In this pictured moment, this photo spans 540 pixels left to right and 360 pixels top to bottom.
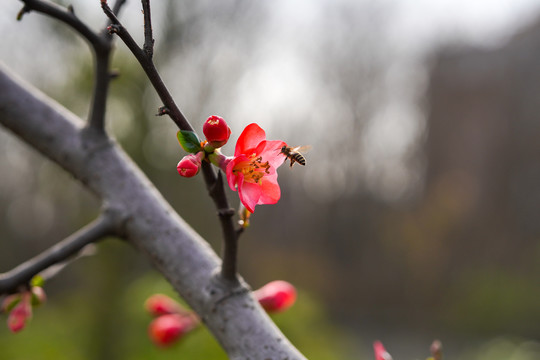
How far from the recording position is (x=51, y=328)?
228 inches

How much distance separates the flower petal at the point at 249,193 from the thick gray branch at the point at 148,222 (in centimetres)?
20

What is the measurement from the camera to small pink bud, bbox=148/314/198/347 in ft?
3.36

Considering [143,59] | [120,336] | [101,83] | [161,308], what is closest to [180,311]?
[161,308]

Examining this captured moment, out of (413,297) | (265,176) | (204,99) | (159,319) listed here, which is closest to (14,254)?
(204,99)

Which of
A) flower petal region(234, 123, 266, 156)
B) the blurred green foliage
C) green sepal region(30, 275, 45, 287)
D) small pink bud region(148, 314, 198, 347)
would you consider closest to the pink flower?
flower petal region(234, 123, 266, 156)

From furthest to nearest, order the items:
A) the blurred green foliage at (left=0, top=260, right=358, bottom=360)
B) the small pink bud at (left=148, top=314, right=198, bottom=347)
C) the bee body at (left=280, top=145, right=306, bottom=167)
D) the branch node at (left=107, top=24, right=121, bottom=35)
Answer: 1. the blurred green foliage at (left=0, top=260, right=358, bottom=360)
2. the small pink bud at (left=148, top=314, right=198, bottom=347)
3. the bee body at (left=280, top=145, right=306, bottom=167)
4. the branch node at (left=107, top=24, right=121, bottom=35)

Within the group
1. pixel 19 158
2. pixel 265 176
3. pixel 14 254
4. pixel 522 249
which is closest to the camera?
pixel 265 176

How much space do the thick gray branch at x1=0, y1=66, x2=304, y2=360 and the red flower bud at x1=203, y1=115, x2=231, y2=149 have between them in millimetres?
246

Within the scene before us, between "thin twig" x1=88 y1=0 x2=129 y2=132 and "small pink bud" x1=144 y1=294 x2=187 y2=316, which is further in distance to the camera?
"small pink bud" x1=144 y1=294 x2=187 y2=316

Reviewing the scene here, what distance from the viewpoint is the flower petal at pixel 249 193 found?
1.56 feet

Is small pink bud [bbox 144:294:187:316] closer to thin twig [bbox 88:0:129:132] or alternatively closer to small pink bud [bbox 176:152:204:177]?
thin twig [bbox 88:0:129:132]

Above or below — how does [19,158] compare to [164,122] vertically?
below

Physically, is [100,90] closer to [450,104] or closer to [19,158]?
[19,158]

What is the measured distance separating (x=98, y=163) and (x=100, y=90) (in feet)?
0.45
